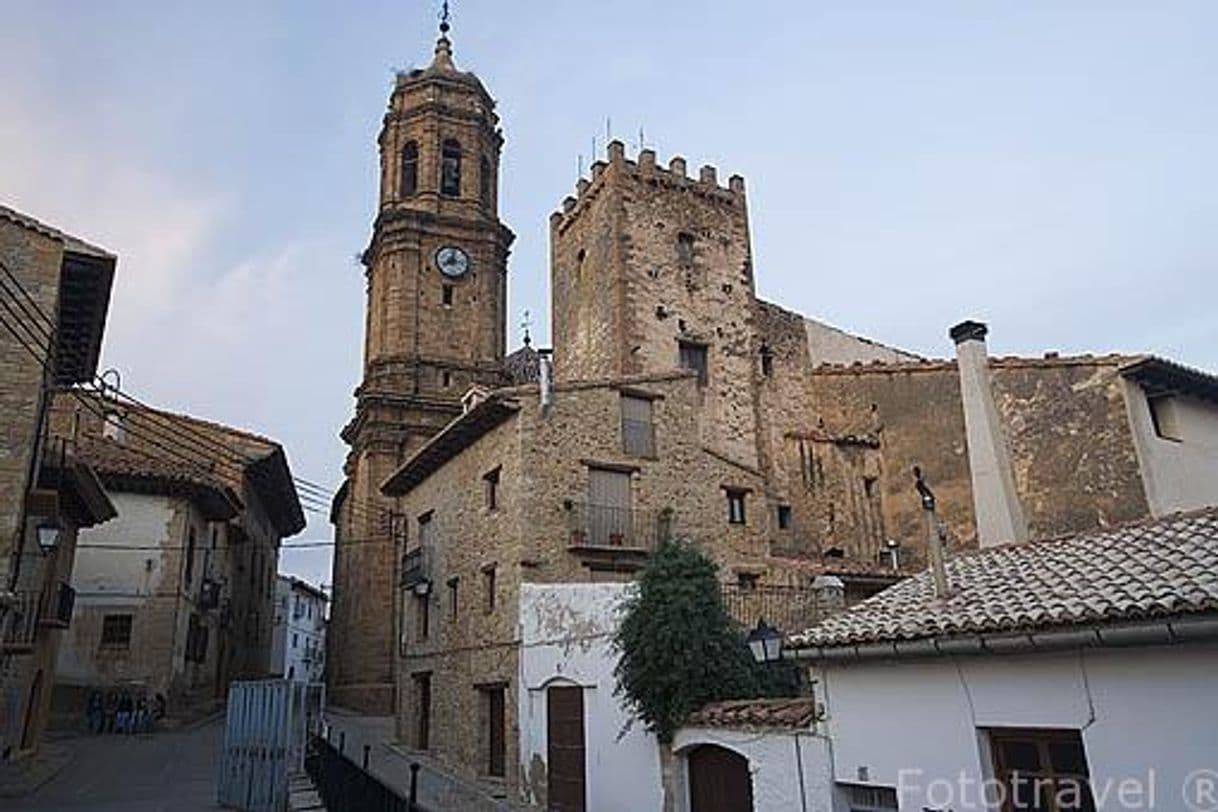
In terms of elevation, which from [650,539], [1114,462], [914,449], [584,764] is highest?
[914,449]

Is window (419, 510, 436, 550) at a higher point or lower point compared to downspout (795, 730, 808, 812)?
higher

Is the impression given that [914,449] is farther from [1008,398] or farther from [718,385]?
[718,385]

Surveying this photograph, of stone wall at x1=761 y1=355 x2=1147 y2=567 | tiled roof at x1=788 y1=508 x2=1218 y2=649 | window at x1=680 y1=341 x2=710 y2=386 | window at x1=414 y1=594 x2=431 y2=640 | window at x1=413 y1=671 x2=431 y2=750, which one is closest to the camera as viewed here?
tiled roof at x1=788 y1=508 x2=1218 y2=649

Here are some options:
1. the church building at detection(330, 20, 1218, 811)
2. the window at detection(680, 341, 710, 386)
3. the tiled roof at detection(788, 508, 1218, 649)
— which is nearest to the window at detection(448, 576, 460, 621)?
the church building at detection(330, 20, 1218, 811)

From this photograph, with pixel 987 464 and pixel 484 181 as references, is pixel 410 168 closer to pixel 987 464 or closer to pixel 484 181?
pixel 484 181

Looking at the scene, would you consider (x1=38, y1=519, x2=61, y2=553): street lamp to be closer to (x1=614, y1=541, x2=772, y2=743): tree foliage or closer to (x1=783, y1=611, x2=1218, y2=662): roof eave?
(x1=614, y1=541, x2=772, y2=743): tree foliage

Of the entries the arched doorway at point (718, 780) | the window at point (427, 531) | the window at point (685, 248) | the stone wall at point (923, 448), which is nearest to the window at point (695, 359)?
the stone wall at point (923, 448)

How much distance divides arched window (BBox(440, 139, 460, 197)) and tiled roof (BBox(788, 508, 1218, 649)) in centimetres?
3139

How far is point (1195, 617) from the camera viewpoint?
6.41 metres

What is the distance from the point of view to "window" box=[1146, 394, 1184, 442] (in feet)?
67.6

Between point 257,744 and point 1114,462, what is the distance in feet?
57.8

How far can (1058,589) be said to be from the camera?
822cm

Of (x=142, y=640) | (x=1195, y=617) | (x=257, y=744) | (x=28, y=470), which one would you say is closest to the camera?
(x=1195, y=617)

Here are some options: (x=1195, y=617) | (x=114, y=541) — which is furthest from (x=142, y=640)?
(x=1195, y=617)
